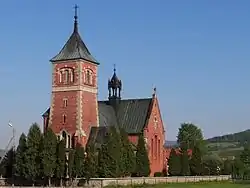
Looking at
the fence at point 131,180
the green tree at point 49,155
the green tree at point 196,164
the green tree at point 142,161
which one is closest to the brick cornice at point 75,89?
the green tree at point 142,161

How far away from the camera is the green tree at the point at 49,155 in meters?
64.7

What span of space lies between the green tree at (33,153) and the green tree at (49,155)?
2.84 feet

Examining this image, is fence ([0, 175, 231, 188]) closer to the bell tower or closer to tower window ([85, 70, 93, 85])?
the bell tower

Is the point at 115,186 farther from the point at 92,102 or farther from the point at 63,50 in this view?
the point at 63,50

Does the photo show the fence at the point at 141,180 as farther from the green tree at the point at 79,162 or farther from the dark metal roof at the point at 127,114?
the dark metal roof at the point at 127,114

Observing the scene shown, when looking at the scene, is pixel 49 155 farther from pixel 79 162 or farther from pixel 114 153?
pixel 114 153

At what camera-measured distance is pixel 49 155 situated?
65250 mm

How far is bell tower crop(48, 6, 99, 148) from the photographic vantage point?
75.1 m

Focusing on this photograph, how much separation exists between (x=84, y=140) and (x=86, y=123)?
252 cm

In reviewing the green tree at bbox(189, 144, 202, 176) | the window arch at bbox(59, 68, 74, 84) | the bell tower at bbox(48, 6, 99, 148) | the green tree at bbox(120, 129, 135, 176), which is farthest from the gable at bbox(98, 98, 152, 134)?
the green tree at bbox(189, 144, 202, 176)

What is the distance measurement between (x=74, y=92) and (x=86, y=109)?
9.10ft

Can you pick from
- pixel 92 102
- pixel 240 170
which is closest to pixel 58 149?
pixel 92 102

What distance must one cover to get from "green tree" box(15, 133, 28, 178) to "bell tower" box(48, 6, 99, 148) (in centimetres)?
805

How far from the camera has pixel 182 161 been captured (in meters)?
80.4
